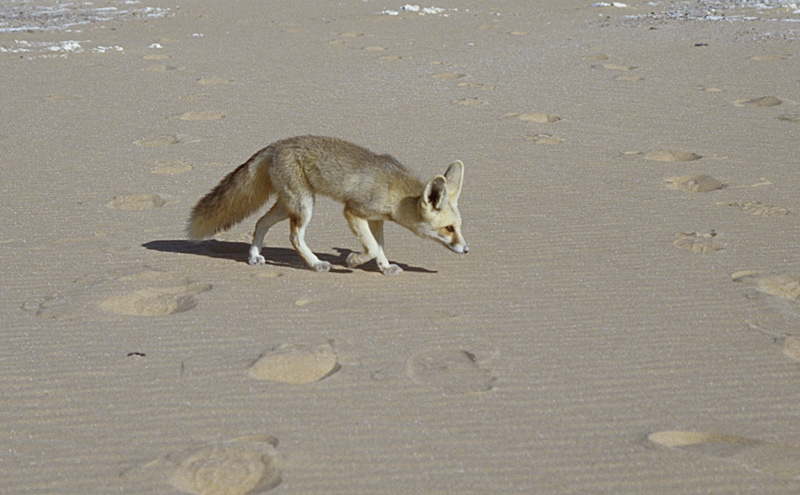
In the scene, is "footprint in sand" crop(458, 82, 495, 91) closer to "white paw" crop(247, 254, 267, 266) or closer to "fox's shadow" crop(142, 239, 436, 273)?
"fox's shadow" crop(142, 239, 436, 273)

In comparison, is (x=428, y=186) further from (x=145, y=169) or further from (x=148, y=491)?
(x=145, y=169)

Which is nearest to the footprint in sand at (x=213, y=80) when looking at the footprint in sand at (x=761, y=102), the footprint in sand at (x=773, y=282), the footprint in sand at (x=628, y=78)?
the footprint in sand at (x=628, y=78)

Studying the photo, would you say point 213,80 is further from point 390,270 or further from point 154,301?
point 154,301

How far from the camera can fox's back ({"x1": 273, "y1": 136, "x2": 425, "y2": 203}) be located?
5.94 meters

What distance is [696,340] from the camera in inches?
191

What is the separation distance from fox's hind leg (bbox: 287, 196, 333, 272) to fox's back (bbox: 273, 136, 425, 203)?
0.55 feet

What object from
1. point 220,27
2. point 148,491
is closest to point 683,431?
point 148,491

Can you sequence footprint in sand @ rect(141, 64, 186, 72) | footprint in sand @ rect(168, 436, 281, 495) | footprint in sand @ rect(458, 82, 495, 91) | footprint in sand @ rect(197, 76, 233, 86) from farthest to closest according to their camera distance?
1. footprint in sand @ rect(141, 64, 186, 72)
2. footprint in sand @ rect(197, 76, 233, 86)
3. footprint in sand @ rect(458, 82, 495, 91)
4. footprint in sand @ rect(168, 436, 281, 495)

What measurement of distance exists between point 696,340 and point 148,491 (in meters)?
3.15

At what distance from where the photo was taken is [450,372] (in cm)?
447

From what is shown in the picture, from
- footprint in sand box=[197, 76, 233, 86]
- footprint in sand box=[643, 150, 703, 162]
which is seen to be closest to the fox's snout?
footprint in sand box=[643, 150, 703, 162]

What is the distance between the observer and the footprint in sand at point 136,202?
7.41m

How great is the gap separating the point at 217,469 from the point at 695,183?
5686 mm

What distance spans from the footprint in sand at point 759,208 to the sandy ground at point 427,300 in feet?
0.09
